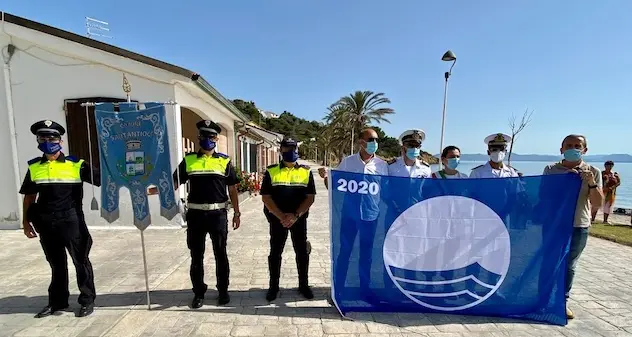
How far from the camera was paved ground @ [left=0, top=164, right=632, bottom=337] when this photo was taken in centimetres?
307

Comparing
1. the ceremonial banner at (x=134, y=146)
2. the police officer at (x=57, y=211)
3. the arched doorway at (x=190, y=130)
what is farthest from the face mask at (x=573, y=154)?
the arched doorway at (x=190, y=130)

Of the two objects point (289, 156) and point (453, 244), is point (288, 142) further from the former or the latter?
point (453, 244)

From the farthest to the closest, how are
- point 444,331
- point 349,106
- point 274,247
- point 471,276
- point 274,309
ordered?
point 349,106
point 274,247
point 274,309
point 471,276
point 444,331

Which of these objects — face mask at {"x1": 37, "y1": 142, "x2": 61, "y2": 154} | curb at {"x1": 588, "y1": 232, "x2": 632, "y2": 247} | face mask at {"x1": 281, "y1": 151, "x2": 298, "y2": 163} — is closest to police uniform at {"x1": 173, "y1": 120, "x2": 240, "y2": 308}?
face mask at {"x1": 281, "y1": 151, "x2": 298, "y2": 163}

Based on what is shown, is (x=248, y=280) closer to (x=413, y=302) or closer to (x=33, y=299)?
(x=413, y=302)

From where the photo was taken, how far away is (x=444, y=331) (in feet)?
9.98

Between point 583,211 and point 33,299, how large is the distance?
20.2 feet

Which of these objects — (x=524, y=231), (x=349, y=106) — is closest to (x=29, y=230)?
(x=524, y=231)

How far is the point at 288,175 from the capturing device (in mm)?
3645

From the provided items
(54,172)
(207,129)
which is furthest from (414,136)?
(54,172)

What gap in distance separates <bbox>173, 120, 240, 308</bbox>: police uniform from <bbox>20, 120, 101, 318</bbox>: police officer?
40.1 inches

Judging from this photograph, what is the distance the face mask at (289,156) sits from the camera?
363 cm

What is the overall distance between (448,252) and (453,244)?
0.32ft

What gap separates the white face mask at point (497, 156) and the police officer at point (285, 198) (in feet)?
6.92
